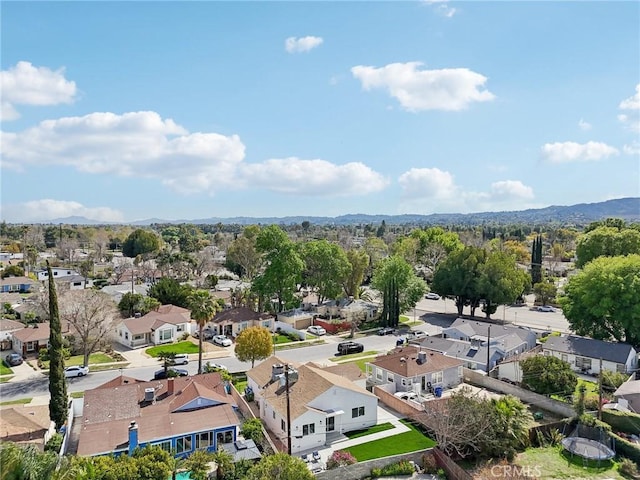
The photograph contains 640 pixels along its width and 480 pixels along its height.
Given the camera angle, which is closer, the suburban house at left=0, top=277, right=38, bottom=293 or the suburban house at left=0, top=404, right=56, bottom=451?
the suburban house at left=0, top=404, right=56, bottom=451

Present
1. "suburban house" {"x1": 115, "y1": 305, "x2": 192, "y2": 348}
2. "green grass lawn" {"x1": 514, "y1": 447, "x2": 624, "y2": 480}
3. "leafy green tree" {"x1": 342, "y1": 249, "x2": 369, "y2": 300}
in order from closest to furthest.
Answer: "green grass lawn" {"x1": 514, "y1": 447, "x2": 624, "y2": 480} < "suburban house" {"x1": 115, "y1": 305, "x2": 192, "y2": 348} < "leafy green tree" {"x1": 342, "y1": 249, "x2": 369, "y2": 300}

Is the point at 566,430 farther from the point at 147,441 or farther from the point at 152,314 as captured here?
the point at 152,314

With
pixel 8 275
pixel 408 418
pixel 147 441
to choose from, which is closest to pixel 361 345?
pixel 408 418

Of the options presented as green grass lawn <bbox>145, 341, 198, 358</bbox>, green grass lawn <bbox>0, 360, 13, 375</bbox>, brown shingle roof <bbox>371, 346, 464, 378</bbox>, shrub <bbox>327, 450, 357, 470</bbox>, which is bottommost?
green grass lawn <bbox>145, 341, 198, 358</bbox>

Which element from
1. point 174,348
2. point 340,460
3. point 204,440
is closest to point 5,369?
point 174,348

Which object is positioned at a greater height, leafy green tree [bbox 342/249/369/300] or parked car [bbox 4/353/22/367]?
leafy green tree [bbox 342/249/369/300]

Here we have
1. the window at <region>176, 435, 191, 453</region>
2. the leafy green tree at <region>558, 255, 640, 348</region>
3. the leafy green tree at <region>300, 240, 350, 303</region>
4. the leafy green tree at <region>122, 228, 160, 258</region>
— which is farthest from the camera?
the leafy green tree at <region>122, 228, 160, 258</region>

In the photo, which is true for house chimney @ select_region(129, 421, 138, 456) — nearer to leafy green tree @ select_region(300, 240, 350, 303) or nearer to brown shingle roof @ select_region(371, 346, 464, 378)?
brown shingle roof @ select_region(371, 346, 464, 378)

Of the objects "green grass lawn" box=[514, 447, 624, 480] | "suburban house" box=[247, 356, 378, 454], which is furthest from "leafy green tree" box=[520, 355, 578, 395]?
"suburban house" box=[247, 356, 378, 454]
